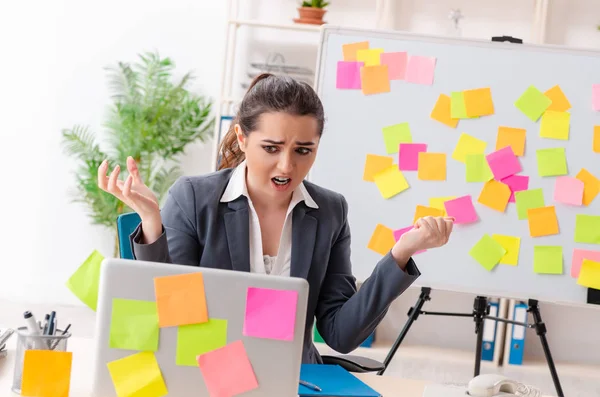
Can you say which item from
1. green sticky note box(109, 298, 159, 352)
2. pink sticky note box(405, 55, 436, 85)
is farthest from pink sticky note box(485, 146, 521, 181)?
green sticky note box(109, 298, 159, 352)

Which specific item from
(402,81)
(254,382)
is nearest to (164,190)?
(402,81)

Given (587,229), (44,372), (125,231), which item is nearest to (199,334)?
(44,372)

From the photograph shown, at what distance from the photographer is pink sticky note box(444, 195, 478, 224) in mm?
2795

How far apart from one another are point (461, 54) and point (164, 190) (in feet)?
6.63

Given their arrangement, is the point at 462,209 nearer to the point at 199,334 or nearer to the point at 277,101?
the point at 277,101

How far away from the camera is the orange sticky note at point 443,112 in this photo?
9.23 feet

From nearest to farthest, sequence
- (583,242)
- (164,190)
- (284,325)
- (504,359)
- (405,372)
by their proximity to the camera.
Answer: (284,325), (583,242), (405,372), (504,359), (164,190)

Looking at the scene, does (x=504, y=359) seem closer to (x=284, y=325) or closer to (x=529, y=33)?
(x=529, y=33)

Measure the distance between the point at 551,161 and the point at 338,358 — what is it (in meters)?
1.32

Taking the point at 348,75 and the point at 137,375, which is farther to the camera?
the point at 348,75

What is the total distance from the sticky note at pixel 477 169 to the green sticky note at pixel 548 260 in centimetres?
30

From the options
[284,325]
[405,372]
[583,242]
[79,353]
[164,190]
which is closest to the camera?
[284,325]

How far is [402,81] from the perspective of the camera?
9.30 ft

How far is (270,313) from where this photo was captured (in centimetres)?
117
